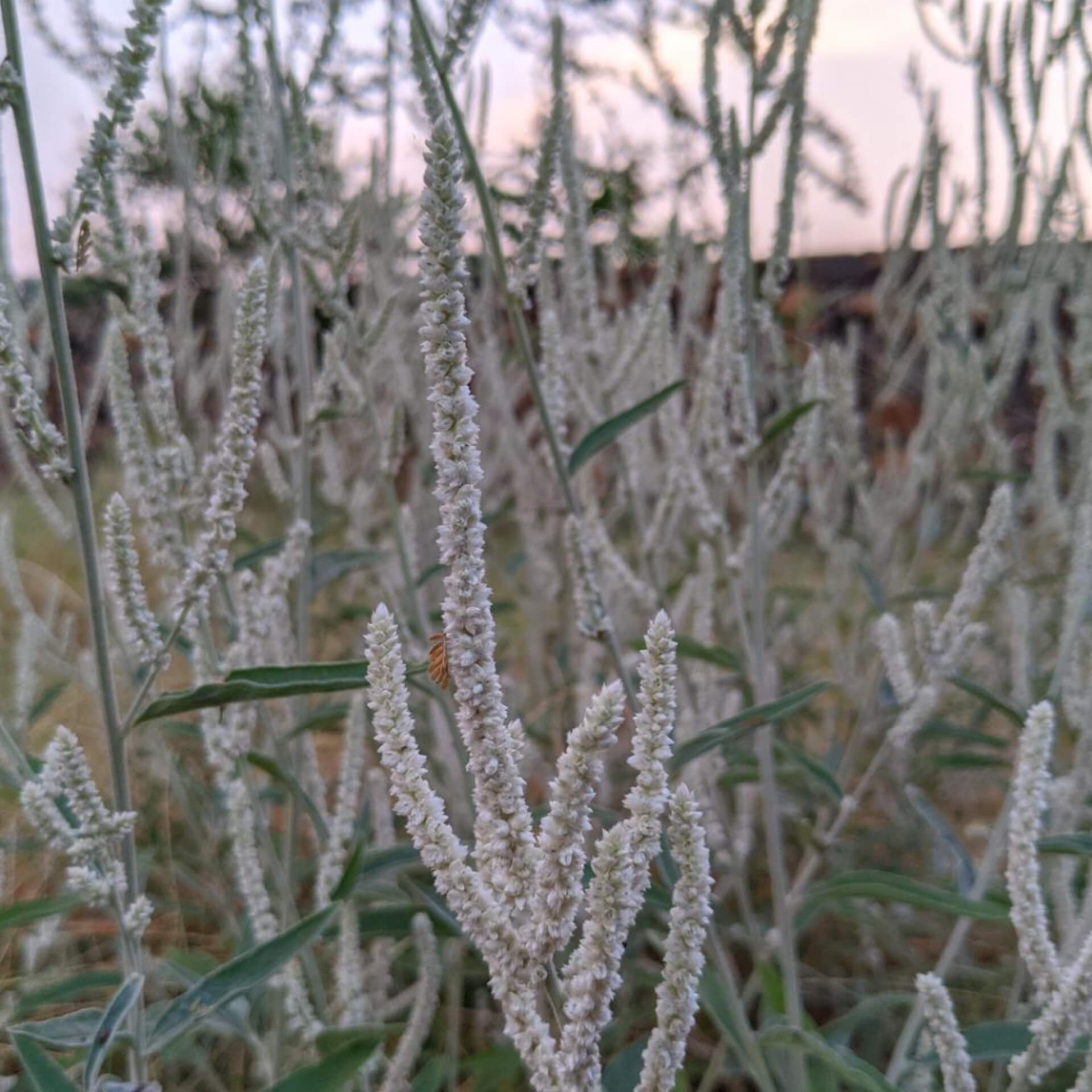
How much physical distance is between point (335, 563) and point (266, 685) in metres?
0.65

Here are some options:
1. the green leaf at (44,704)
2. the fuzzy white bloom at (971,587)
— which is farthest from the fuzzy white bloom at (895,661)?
the green leaf at (44,704)

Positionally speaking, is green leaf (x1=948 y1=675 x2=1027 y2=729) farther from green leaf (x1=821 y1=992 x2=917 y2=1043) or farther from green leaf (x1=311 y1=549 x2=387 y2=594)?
green leaf (x1=311 y1=549 x2=387 y2=594)

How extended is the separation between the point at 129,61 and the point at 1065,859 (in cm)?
100

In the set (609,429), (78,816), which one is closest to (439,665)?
(78,816)

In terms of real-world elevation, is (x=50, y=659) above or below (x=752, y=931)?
above

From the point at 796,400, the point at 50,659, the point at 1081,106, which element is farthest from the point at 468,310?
the point at 1081,106

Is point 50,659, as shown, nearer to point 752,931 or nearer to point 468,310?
point 468,310

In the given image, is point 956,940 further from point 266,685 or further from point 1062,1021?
point 266,685

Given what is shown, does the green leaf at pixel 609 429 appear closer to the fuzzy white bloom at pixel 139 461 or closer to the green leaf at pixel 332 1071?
the fuzzy white bloom at pixel 139 461

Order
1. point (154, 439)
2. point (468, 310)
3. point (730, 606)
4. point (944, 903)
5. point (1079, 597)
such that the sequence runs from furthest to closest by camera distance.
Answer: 1. point (154, 439)
2. point (468, 310)
3. point (730, 606)
4. point (1079, 597)
5. point (944, 903)

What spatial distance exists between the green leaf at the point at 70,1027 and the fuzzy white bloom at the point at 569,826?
0.33 metres

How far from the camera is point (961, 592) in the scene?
0.98 meters

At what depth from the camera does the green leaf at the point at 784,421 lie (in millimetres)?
910

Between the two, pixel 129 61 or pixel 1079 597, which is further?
pixel 1079 597
